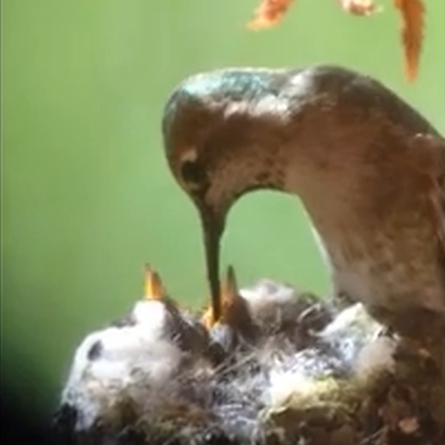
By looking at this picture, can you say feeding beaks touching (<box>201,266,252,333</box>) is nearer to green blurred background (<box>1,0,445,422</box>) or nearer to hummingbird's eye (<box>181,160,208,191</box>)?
hummingbird's eye (<box>181,160,208,191</box>)

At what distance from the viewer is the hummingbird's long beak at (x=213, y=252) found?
0.87m

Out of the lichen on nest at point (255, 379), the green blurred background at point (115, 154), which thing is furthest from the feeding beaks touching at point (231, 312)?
the green blurred background at point (115, 154)

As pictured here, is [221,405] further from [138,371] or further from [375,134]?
[375,134]

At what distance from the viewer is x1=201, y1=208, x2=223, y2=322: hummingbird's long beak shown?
87cm

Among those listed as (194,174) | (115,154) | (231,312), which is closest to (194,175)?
→ (194,174)

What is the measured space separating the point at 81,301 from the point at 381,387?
592 millimetres

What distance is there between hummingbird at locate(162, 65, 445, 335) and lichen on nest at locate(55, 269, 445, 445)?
0.03 m

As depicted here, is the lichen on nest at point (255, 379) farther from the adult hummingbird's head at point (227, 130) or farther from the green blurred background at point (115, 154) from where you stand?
the green blurred background at point (115, 154)

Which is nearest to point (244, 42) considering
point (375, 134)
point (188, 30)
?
point (188, 30)

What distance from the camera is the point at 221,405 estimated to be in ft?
2.69

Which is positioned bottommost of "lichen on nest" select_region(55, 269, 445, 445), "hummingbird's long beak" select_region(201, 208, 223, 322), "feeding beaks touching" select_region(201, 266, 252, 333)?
"lichen on nest" select_region(55, 269, 445, 445)

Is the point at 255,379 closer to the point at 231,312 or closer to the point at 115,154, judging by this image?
the point at 231,312

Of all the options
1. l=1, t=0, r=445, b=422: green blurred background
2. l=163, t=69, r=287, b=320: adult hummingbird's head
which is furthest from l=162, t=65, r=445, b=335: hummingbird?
l=1, t=0, r=445, b=422: green blurred background

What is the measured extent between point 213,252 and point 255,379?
0.10 m
